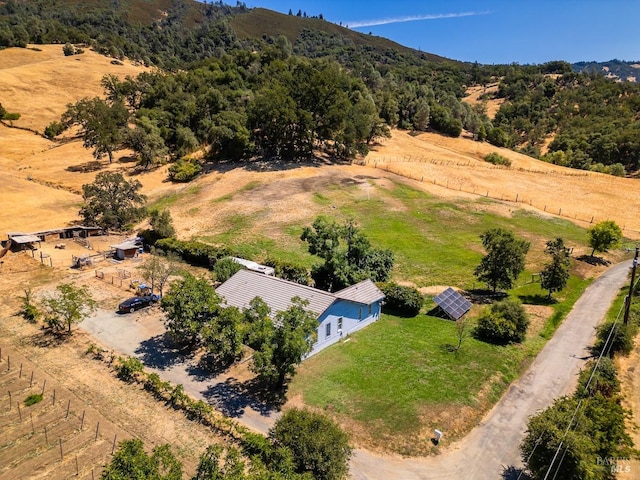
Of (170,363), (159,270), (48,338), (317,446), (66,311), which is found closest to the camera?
(317,446)

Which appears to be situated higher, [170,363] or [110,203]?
[110,203]

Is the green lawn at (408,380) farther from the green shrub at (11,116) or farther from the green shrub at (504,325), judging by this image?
the green shrub at (11,116)

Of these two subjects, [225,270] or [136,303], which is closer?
[136,303]

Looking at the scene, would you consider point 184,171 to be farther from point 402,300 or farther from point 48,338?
point 402,300

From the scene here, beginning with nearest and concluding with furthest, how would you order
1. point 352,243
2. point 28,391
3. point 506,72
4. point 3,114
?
point 28,391 → point 352,243 → point 3,114 → point 506,72

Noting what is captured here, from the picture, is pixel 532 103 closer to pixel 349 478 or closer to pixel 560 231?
pixel 560 231

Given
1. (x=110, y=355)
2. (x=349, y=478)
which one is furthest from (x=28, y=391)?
(x=349, y=478)

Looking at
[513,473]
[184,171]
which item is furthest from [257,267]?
[184,171]

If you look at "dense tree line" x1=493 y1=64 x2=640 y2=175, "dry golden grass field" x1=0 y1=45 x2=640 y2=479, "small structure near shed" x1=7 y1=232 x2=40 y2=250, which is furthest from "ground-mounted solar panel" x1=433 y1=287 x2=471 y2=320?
"dense tree line" x1=493 y1=64 x2=640 y2=175
